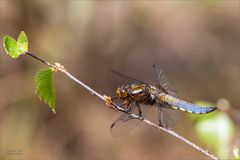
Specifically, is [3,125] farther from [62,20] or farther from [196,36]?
[196,36]

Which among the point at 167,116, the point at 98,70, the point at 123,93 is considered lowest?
the point at 167,116

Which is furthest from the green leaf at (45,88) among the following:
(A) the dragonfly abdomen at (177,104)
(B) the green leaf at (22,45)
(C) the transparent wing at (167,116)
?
(A) the dragonfly abdomen at (177,104)

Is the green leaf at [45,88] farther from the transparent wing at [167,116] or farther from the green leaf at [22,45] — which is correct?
the transparent wing at [167,116]

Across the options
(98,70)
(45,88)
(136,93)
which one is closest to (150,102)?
(136,93)

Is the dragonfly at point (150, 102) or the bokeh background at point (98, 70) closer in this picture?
the dragonfly at point (150, 102)

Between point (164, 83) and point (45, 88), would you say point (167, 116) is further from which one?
point (45, 88)

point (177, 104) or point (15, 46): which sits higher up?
point (15, 46)

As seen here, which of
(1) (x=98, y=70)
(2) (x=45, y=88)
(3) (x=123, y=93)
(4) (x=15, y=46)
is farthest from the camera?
(1) (x=98, y=70)

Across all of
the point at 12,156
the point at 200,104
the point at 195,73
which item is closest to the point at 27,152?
the point at 12,156
